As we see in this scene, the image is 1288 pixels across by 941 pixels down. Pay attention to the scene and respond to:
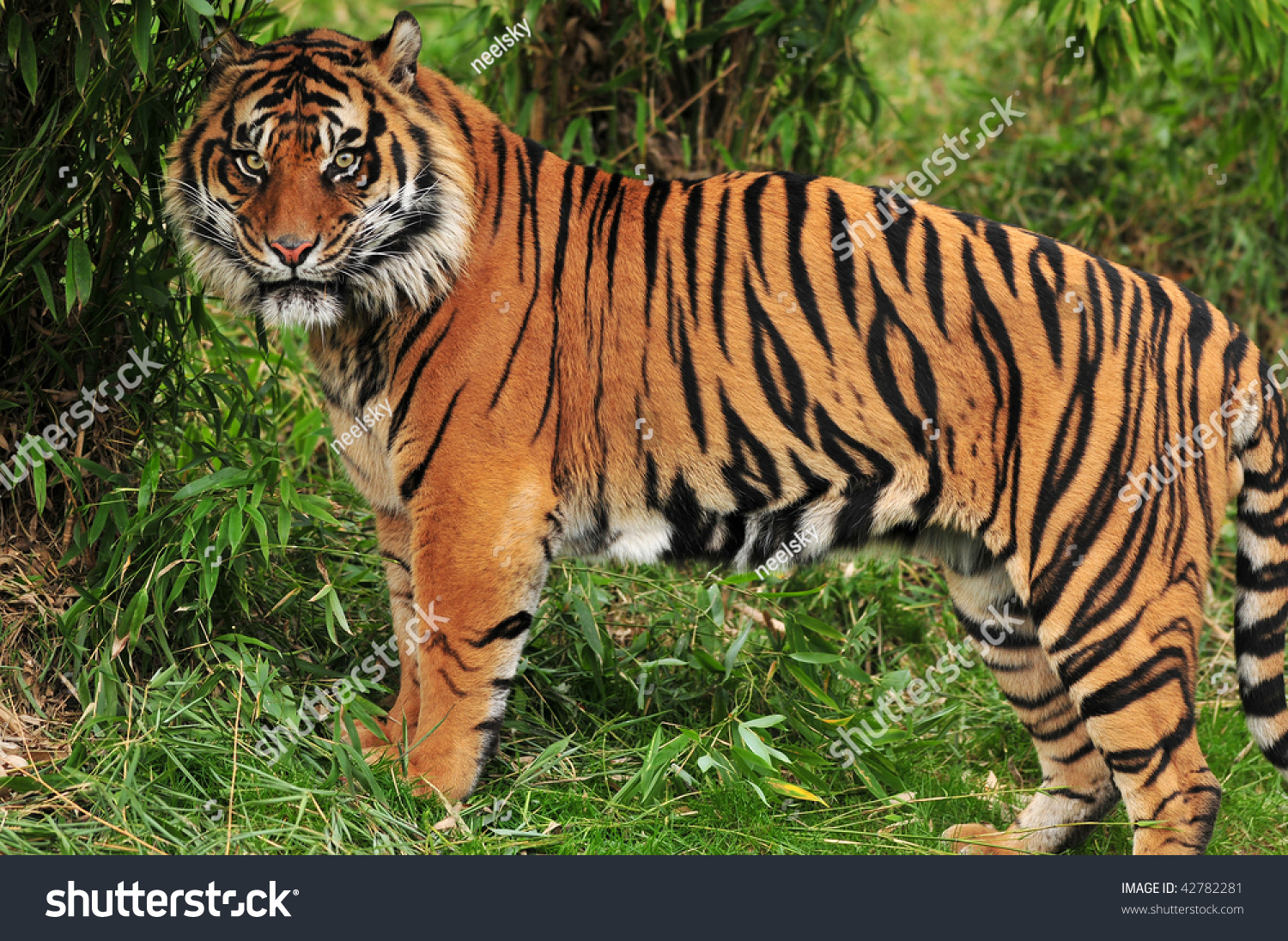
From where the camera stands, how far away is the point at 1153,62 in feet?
23.4

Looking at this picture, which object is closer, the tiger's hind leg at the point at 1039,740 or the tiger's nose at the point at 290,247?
the tiger's nose at the point at 290,247

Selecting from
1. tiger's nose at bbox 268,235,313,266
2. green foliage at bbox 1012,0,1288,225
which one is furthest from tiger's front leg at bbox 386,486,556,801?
green foliage at bbox 1012,0,1288,225

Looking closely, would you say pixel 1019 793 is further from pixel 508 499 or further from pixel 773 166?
pixel 773 166

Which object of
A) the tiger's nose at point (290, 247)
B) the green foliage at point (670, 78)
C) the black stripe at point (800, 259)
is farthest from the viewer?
the green foliage at point (670, 78)

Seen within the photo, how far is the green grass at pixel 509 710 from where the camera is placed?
3.40m

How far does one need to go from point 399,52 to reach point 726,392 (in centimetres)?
124

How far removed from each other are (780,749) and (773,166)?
2614 mm

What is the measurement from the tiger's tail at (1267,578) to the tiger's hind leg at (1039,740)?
48 cm

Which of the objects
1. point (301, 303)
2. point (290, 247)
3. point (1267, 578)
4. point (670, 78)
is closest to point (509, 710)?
point (301, 303)

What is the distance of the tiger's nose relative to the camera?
329 cm

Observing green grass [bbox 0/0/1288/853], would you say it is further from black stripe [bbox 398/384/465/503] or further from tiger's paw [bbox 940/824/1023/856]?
black stripe [bbox 398/384/465/503]

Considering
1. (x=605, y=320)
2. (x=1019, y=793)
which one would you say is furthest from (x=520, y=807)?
(x=1019, y=793)

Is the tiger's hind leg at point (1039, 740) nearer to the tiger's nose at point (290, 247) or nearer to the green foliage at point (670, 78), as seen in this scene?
the tiger's nose at point (290, 247)

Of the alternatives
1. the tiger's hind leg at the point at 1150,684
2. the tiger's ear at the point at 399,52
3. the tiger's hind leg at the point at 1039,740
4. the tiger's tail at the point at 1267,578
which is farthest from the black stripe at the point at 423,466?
the tiger's tail at the point at 1267,578
